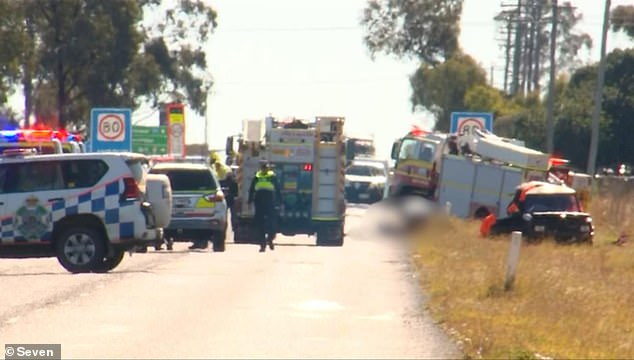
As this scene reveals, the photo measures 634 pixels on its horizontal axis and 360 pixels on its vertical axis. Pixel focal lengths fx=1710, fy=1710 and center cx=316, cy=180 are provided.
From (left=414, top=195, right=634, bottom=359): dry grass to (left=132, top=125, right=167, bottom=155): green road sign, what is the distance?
3102cm

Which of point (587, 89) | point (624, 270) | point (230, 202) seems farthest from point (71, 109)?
point (624, 270)

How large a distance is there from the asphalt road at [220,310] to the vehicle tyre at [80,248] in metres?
0.27

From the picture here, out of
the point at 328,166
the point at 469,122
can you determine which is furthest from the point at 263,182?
the point at 469,122

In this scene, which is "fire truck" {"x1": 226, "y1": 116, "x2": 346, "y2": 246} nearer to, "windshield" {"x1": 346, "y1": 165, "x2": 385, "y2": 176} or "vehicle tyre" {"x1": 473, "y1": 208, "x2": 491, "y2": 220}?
"vehicle tyre" {"x1": 473, "y1": 208, "x2": 491, "y2": 220}

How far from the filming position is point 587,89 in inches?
3147

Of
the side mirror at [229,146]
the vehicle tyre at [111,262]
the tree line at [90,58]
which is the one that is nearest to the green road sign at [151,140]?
the tree line at [90,58]

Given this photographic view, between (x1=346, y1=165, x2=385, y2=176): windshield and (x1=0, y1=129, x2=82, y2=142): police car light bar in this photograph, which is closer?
(x1=0, y1=129, x2=82, y2=142): police car light bar

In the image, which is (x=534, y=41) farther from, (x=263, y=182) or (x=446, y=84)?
(x=263, y=182)

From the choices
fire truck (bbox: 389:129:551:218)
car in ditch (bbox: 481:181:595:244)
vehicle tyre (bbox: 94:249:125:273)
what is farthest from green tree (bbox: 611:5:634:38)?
vehicle tyre (bbox: 94:249:125:273)

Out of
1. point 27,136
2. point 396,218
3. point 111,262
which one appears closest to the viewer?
point 111,262

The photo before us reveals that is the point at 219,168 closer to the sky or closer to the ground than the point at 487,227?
closer to the sky

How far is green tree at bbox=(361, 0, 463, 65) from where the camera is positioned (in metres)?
92.8

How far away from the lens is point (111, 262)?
2702cm

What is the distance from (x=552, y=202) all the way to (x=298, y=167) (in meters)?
6.70
